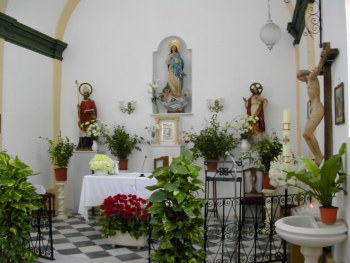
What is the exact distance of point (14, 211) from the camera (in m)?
5.05

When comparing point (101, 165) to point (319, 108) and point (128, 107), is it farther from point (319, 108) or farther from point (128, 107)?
point (319, 108)

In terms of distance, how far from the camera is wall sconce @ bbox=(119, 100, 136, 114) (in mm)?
10055

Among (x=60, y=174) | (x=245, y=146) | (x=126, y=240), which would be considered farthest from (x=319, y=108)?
(x=60, y=174)

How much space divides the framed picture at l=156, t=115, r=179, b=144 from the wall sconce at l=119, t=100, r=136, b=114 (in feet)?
2.48

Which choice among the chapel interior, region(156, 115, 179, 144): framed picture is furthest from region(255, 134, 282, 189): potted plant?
region(156, 115, 179, 144): framed picture

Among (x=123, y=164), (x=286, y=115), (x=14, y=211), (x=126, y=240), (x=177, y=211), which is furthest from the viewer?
(x=123, y=164)

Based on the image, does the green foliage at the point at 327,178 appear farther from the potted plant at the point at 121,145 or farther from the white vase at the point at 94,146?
the white vase at the point at 94,146

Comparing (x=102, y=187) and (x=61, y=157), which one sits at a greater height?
(x=61, y=157)

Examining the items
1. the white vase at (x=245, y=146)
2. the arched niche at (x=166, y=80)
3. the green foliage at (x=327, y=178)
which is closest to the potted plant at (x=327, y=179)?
the green foliage at (x=327, y=178)

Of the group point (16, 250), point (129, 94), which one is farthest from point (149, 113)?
point (16, 250)

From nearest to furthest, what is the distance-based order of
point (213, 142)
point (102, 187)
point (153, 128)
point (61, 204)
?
point (102, 187) < point (213, 142) < point (61, 204) < point (153, 128)

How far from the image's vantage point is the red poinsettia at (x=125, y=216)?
6281 mm

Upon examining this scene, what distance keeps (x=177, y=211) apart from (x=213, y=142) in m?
4.57

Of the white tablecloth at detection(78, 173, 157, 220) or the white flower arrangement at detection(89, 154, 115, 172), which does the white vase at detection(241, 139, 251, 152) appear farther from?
the white flower arrangement at detection(89, 154, 115, 172)
